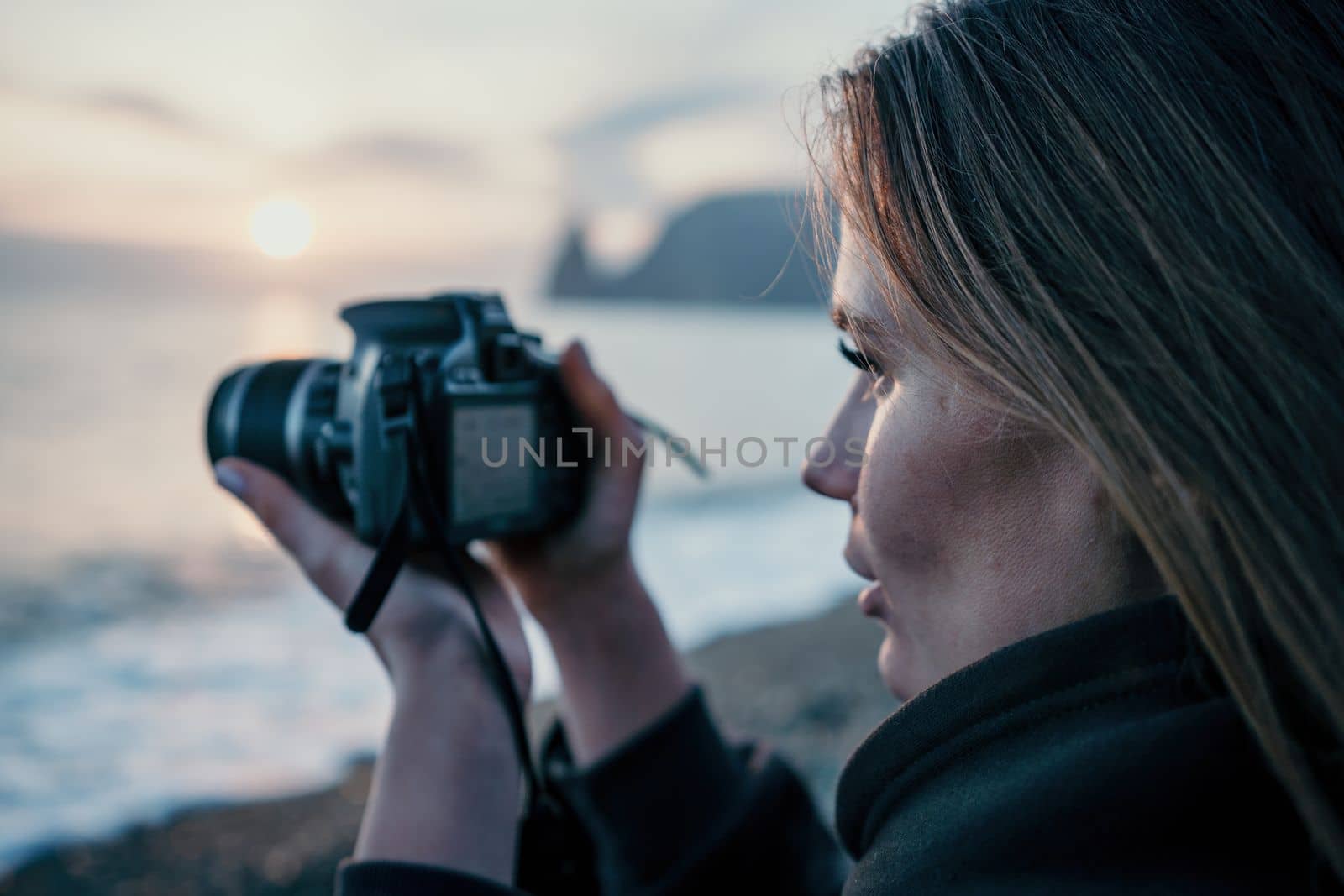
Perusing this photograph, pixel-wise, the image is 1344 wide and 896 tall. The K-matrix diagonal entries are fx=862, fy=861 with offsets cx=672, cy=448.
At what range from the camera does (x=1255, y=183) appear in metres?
0.58

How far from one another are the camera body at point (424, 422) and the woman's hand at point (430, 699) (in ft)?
0.20

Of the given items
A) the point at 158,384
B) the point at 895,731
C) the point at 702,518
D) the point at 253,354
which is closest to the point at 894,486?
the point at 895,731

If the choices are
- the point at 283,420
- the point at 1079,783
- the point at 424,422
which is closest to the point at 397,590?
the point at 424,422

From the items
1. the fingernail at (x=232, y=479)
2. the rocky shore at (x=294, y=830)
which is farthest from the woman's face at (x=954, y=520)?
the rocky shore at (x=294, y=830)

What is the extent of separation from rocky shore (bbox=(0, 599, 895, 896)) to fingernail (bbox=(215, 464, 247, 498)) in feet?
3.76

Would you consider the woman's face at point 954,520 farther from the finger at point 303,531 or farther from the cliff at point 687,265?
the cliff at point 687,265

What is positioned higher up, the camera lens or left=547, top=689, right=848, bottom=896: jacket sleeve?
the camera lens

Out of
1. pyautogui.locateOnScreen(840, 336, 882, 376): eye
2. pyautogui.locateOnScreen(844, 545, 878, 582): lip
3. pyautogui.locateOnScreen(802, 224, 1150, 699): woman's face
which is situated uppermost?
pyautogui.locateOnScreen(840, 336, 882, 376): eye

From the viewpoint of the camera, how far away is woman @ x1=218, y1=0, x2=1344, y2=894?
1.68 feet

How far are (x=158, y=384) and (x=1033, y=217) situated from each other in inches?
624

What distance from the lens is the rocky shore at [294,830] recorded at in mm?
2518

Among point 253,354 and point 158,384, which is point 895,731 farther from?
point 253,354

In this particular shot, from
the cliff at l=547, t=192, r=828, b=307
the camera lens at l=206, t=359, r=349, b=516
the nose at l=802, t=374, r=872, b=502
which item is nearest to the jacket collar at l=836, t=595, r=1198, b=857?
the nose at l=802, t=374, r=872, b=502

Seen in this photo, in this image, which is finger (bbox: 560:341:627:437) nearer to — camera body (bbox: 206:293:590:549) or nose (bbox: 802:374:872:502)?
camera body (bbox: 206:293:590:549)
